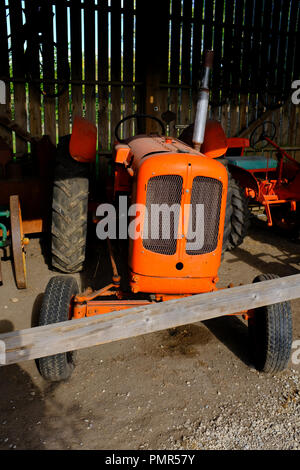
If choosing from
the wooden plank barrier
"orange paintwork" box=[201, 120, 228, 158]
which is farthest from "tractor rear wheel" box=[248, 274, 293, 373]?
"orange paintwork" box=[201, 120, 228, 158]

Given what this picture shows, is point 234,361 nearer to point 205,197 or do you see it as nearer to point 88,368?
point 88,368

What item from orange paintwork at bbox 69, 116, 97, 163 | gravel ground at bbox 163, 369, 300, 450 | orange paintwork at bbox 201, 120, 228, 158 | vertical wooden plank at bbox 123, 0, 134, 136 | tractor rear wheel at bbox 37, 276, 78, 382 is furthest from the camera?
vertical wooden plank at bbox 123, 0, 134, 136

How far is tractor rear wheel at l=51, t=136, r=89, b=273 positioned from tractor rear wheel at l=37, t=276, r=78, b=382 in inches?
40.9

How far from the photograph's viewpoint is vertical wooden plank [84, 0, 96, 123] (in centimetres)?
620

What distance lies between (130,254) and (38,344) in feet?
3.42

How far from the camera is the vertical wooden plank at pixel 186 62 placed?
688 centimetres

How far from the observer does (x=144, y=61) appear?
21.3 ft

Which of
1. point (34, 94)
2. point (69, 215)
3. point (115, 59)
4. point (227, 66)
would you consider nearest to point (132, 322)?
point (69, 215)

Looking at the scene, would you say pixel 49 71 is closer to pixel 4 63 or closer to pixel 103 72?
pixel 4 63

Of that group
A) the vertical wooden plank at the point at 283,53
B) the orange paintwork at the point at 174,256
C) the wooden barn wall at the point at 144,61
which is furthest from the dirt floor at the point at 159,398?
the vertical wooden plank at the point at 283,53

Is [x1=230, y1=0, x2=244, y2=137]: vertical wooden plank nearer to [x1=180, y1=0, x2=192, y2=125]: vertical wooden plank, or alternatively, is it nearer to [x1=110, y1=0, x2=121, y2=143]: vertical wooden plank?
[x1=180, y1=0, x2=192, y2=125]: vertical wooden plank

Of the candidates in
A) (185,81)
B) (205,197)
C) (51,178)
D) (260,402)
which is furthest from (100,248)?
(185,81)

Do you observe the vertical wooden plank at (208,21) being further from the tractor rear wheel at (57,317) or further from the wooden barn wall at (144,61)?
the tractor rear wheel at (57,317)

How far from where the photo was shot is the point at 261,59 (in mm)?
7691
